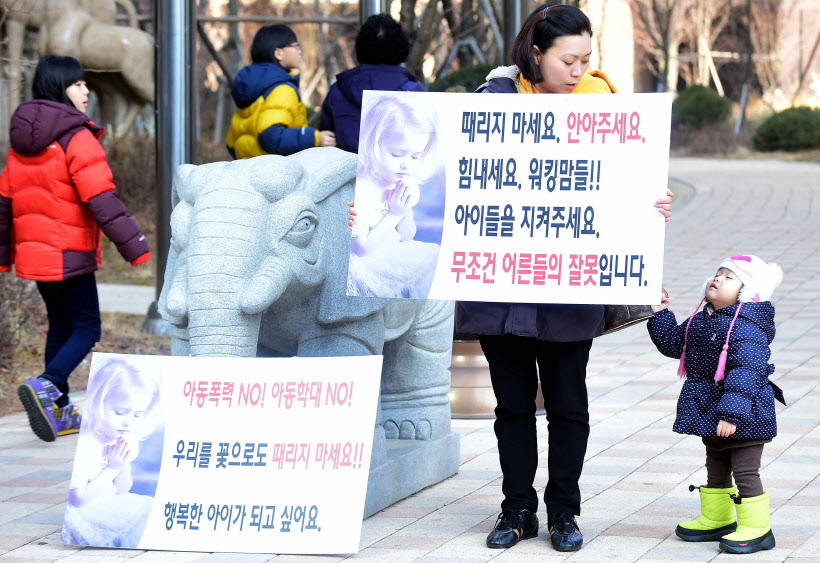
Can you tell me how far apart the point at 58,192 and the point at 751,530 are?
3597 millimetres

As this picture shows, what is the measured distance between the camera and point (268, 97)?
694 centimetres

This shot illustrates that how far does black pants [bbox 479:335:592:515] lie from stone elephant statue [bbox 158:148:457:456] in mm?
566

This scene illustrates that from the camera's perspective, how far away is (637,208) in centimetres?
418

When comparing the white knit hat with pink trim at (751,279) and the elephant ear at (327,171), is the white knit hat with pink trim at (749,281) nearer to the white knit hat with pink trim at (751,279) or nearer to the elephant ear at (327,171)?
the white knit hat with pink trim at (751,279)

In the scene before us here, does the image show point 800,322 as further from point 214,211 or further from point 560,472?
point 214,211

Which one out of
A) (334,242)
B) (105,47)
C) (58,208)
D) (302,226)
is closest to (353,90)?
(58,208)

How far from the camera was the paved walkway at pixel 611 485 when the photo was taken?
4254 mm

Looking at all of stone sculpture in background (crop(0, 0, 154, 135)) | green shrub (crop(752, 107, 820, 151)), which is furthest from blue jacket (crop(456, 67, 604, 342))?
green shrub (crop(752, 107, 820, 151))

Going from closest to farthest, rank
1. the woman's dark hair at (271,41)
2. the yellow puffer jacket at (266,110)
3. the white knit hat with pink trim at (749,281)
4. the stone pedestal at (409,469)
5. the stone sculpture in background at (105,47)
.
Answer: the white knit hat with pink trim at (749,281) → the stone pedestal at (409,469) → the yellow puffer jacket at (266,110) → the woman's dark hair at (271,41) → the stone sculpture in background at (105,47)

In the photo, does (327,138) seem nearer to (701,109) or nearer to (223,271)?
(223,271)

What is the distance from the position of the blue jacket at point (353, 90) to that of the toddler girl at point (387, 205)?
2187 mm

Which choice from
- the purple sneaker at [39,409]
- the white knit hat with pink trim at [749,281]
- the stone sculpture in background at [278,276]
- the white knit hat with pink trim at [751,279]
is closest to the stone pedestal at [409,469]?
the stone sculpture in background at [278,276]

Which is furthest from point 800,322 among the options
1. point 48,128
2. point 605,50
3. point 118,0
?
point 605,50

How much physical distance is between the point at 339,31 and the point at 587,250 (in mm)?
26378
